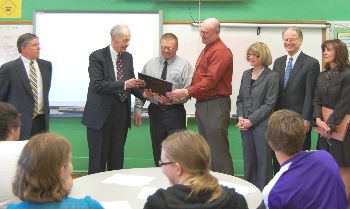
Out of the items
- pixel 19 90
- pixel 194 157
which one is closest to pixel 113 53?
pixel 19 90

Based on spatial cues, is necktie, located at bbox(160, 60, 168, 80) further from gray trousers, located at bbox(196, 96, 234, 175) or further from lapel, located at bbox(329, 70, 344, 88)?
lapel, located at bbox(329, 70, 344, 88)

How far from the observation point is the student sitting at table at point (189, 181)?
5.05 feet

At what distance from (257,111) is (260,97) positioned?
0.44 ft

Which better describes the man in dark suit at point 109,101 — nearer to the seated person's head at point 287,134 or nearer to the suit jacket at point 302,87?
the suit jacket at point 302,87

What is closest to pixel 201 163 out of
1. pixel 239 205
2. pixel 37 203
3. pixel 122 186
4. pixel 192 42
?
pixel 239 205

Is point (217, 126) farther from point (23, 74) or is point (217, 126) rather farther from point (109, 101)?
point (23, 74)

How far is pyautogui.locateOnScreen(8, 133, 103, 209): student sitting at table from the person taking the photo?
1468 millimetres

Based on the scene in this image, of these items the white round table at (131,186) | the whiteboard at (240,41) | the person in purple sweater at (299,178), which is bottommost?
the white round table at (131,186)

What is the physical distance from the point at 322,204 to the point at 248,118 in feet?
6.79

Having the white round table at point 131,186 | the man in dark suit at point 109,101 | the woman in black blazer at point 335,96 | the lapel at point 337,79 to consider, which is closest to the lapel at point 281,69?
the woman in black blazer at point 335,96

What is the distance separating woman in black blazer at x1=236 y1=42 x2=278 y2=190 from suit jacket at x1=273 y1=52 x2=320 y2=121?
143 mm

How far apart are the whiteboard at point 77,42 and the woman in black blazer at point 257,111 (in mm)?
1427

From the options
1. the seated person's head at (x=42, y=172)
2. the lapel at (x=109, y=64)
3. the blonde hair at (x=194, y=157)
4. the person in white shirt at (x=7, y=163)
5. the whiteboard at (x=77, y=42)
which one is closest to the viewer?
the seated person's head at (x=42, y=172)

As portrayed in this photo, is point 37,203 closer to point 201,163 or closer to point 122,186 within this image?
point 201,163
